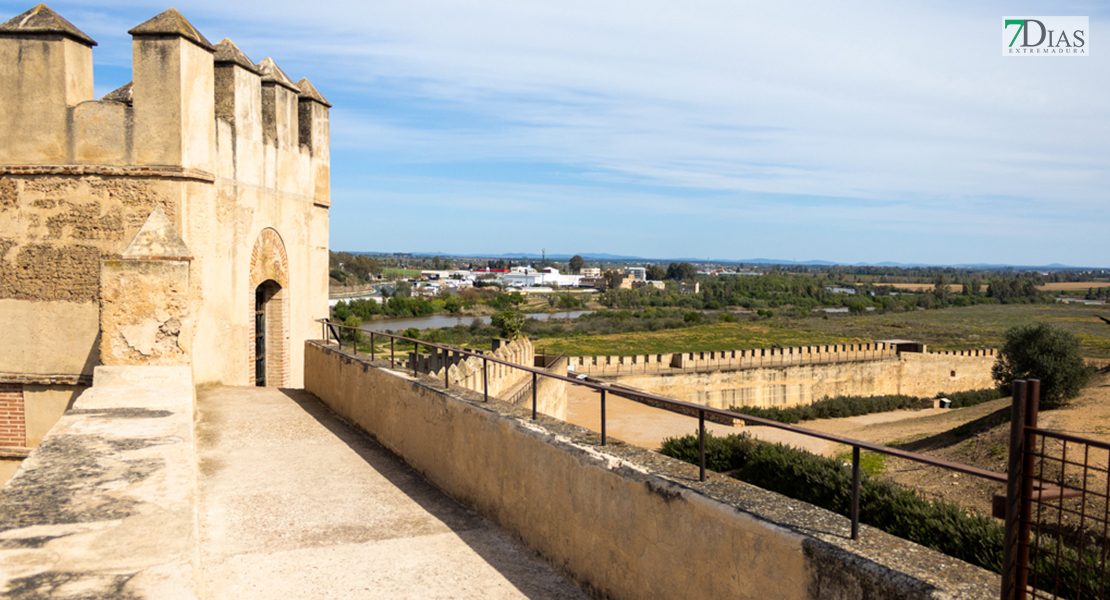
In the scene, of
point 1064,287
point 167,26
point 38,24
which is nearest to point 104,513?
point 167,26

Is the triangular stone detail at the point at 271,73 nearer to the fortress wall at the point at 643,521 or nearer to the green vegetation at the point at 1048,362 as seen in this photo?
the fortress wall at the point at 643,521

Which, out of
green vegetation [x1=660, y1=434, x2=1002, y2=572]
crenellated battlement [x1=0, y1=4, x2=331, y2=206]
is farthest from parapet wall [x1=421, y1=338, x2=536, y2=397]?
crenellated battlement [x1=0, y1=4, x2=331, y2=206]

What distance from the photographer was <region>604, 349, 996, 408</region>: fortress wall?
112 ft

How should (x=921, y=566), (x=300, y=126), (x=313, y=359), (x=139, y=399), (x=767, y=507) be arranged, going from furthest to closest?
(x=300, y=126) → (x=313, y=359) → (x=139, y=399) → (x=767, y=507) → (x=921, y=566)

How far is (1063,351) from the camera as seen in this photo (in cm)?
2362

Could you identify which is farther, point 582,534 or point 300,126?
point 300,126

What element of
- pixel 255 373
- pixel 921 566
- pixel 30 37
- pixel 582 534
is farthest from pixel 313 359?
pixel 921 566

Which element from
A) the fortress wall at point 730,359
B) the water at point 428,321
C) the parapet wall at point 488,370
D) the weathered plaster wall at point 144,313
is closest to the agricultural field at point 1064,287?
the water at point 428,321

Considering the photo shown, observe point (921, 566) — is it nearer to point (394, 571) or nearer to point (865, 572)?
point (865, 572)

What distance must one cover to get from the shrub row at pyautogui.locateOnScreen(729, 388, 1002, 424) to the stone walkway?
26.6m

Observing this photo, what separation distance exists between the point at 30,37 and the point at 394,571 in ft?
26.8

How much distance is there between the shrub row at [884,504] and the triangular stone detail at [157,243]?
5.52 metres

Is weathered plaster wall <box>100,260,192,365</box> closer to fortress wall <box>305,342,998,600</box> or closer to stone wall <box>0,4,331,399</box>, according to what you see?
stone wall <box>0,4,331,399</box>

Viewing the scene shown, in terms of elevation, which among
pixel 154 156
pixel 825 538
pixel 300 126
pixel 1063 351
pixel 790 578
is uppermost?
pixel 300 126
